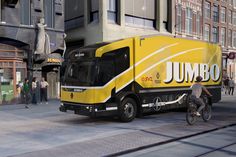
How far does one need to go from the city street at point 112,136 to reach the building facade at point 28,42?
7.64m

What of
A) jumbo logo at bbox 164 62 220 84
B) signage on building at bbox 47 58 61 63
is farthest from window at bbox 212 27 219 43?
jumbo logo at bbox 164 62 220 84

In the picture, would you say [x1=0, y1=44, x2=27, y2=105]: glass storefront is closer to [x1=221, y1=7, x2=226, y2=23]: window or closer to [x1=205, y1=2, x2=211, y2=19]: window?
[x1=205, y1=2, x2=211, y2=19]: window

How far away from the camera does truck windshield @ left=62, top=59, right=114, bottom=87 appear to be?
1345cm

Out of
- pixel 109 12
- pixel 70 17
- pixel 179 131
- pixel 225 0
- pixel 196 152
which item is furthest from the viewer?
pixel 225 0

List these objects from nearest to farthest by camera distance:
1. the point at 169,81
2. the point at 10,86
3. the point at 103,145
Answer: the point at 103,145 → the point at 169,81 → the point at 10,86

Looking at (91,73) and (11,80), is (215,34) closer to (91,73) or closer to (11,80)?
(11,80)

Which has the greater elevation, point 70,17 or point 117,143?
point 70,17

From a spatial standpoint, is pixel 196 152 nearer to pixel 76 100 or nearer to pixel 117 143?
pixel 117 143

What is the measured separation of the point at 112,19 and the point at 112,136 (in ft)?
66.0

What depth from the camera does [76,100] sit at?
13.9 m

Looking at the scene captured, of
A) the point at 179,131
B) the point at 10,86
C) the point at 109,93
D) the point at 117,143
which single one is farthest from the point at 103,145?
the point at 10,86

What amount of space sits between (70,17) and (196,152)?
25.8 m

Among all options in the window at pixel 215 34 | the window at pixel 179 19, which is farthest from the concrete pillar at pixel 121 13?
the window at pixel 215 34

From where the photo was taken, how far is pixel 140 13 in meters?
32.1
